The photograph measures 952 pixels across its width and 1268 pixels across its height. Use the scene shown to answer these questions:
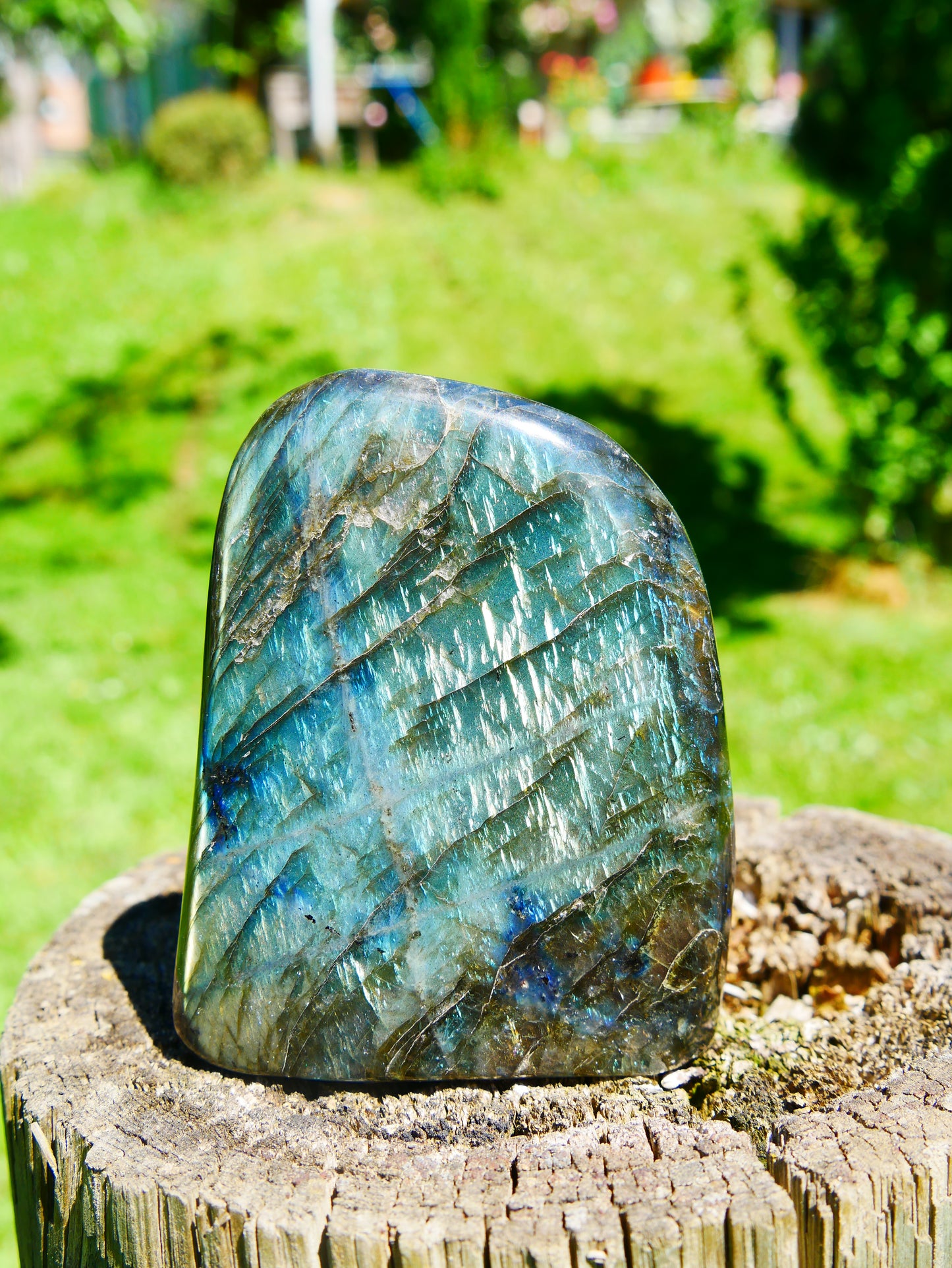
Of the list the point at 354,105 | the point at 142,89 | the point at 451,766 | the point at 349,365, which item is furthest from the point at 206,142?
the point at 451,766

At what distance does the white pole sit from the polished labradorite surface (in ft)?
36.0

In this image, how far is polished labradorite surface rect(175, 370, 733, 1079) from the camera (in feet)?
4.97

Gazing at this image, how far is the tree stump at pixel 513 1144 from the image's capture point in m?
1.29

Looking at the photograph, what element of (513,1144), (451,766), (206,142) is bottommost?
(513,1144)

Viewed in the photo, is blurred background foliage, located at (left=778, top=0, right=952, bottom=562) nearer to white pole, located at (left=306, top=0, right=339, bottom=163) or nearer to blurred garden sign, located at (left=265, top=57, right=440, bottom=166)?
white pole, located at (left=306, top=0, right=339, bottom=163)

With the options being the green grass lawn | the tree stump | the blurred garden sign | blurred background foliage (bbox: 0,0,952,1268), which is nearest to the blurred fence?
blurred background foliage (bbox: 0,0,952,1268)

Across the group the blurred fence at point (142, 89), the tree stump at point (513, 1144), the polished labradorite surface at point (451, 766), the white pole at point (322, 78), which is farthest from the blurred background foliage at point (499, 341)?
the polished labradorite surface at point (451, 766)

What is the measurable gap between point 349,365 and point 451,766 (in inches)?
232

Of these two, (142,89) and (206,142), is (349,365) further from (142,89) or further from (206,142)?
(142,89)

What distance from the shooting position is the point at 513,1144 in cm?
146

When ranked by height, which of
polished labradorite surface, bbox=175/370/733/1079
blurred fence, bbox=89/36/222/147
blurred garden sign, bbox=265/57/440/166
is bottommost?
polished labradorite surface, bbox=175/370/733/1079

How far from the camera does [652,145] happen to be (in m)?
12.1

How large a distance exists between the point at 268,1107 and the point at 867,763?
130 inches

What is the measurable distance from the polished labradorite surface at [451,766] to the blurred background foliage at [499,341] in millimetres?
1679
